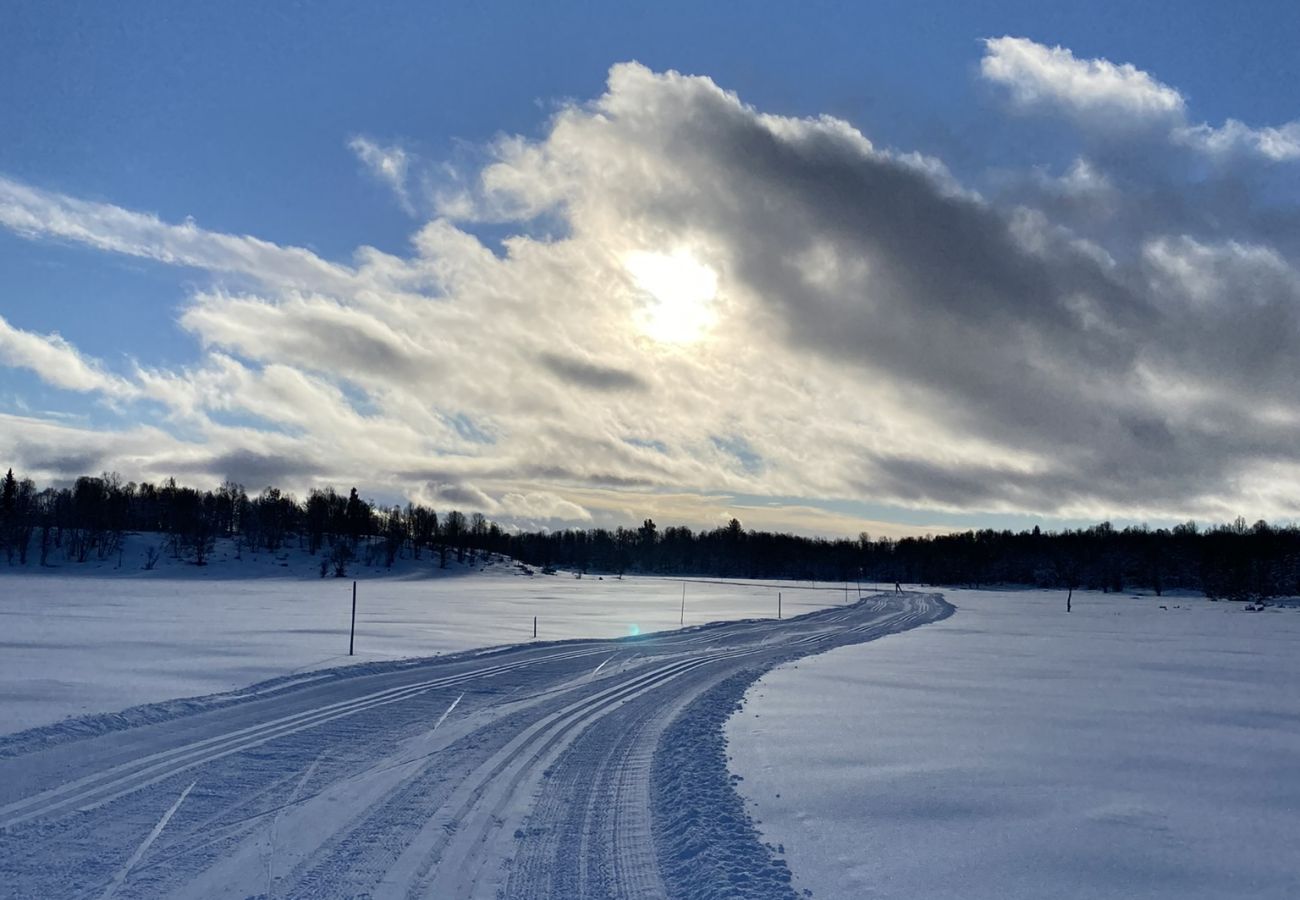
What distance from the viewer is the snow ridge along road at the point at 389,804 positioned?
7.06 metres

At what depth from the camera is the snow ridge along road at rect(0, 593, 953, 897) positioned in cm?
706

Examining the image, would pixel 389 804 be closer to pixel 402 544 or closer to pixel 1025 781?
pixel 1025 781

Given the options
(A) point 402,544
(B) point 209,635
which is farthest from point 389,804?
(A) point 402,544

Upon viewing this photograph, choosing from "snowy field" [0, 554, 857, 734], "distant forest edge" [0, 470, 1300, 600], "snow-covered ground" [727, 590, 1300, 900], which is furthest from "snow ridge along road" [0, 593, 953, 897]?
"distant forest edge" [0, 470, 1300, 600]

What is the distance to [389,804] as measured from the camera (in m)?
9.27

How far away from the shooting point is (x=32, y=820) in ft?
27.4

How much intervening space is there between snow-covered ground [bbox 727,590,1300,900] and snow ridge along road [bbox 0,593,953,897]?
3.42ft

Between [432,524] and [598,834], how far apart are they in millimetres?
193057

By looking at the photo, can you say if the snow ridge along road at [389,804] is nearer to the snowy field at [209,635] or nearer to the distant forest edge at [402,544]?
the snowy field at [209,635]

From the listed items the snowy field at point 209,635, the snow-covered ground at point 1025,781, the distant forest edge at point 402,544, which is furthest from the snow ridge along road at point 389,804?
the distant forest edge at point 402,544

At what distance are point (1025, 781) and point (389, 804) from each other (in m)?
8.42

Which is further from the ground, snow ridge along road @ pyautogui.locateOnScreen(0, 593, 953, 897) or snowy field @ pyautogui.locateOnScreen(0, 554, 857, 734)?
snow ridge along road @ pyautogui.locateOnScreen(0, 593, 953, 897)

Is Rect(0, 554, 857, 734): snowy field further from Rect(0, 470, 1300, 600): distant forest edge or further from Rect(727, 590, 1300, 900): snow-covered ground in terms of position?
Rect(0, 470, 1300, 600): distant forest edge

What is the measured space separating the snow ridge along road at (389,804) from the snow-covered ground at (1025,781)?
1.04 meters
